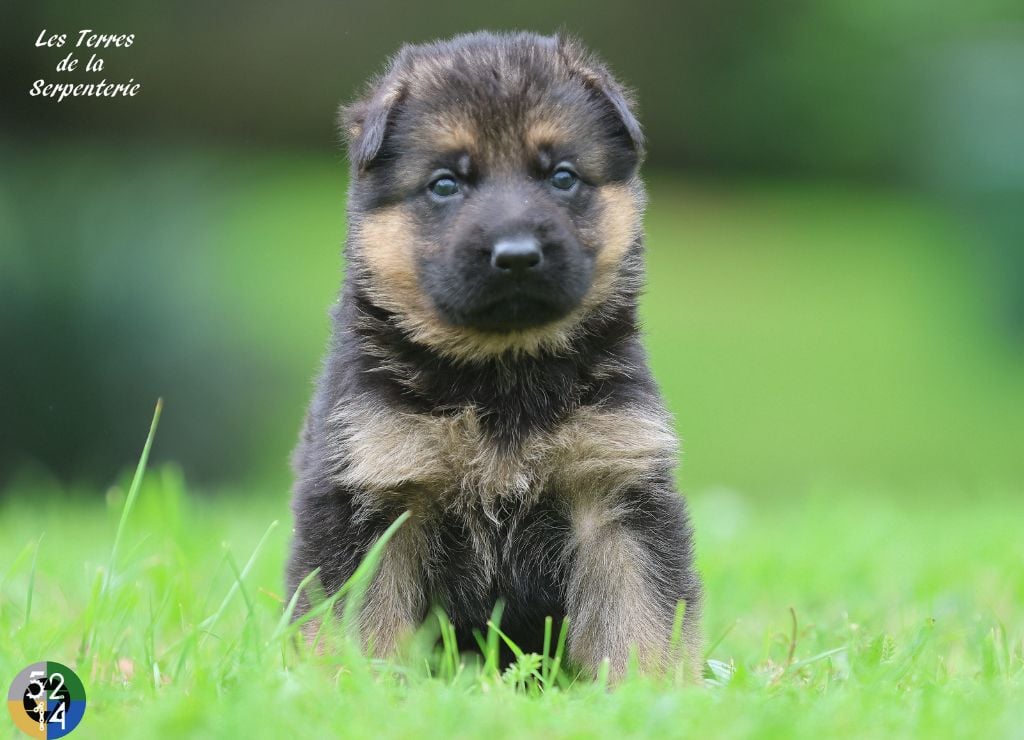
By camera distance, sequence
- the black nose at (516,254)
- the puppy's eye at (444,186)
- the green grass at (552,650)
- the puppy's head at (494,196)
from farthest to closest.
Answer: the puppy's eye at (444,186)
the puppy's head at (494,196)
the black nose at (516,254)
the green grass at (552,650)

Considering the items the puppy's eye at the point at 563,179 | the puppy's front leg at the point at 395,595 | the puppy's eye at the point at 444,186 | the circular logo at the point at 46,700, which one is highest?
the puppy's eye at the point at 563,179

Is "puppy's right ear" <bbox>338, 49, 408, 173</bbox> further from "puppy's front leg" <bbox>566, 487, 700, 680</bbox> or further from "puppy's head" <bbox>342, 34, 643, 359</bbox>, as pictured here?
"puppy's front leg" <bbox>566, 487, 700, 680</bbox>

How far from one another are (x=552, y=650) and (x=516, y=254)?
1208mm

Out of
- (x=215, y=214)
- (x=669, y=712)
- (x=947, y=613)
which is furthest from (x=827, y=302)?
(x=669, y=712)

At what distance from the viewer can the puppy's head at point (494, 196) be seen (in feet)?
12.5

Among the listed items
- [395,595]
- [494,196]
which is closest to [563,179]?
[494,196]

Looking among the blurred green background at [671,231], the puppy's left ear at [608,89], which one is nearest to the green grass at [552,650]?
the puppy's left ear at [608,89]

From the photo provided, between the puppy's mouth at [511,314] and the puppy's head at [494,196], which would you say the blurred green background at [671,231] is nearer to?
the puppy's head at [494,196]

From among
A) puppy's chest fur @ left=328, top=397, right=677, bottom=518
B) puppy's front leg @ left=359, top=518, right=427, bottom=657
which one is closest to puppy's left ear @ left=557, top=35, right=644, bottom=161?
puppy's chest fur @ left=328, top=397, right=677, bottom=518

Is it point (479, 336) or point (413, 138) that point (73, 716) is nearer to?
point (479, 336)

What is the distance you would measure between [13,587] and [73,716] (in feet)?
7.43

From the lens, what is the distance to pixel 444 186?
3.97 metres

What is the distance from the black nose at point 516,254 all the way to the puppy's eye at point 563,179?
13.0 inches

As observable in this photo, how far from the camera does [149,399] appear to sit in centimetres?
885
